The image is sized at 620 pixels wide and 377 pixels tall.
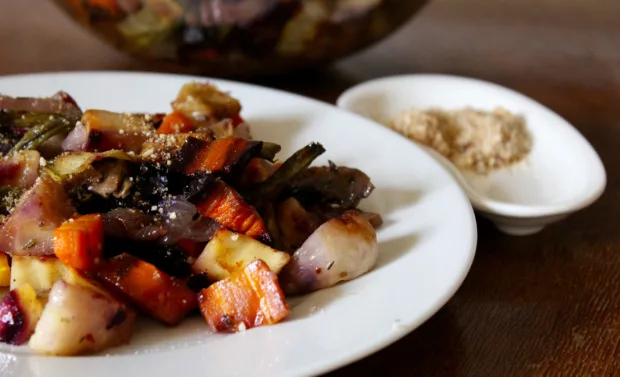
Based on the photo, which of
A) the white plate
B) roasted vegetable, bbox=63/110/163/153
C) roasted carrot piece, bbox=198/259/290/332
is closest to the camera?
the white plate

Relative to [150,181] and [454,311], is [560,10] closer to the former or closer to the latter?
[454,311]

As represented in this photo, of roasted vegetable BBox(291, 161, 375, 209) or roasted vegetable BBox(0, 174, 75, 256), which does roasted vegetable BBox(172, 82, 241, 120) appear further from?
roasted vegetable BBox(0, 174, 75, 256)

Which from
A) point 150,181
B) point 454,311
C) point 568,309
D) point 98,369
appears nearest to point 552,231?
point 568,309

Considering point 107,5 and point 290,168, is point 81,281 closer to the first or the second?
point 290,168

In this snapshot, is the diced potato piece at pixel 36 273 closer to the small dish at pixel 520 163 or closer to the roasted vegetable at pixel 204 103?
the roasted vegetable at pixel 204 103

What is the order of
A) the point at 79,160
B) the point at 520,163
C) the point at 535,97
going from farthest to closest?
the point at 535,97
the point at 520,163
the point at 79,160

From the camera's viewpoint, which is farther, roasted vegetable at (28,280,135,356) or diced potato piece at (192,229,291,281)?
diced potato piece at (192,229,291,281)

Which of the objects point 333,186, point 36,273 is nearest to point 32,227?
point 36,273

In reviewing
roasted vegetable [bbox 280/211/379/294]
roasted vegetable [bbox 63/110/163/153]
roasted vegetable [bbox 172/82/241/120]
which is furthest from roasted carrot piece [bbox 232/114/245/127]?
roasted vegetable [bbox 280/211/379/294]
